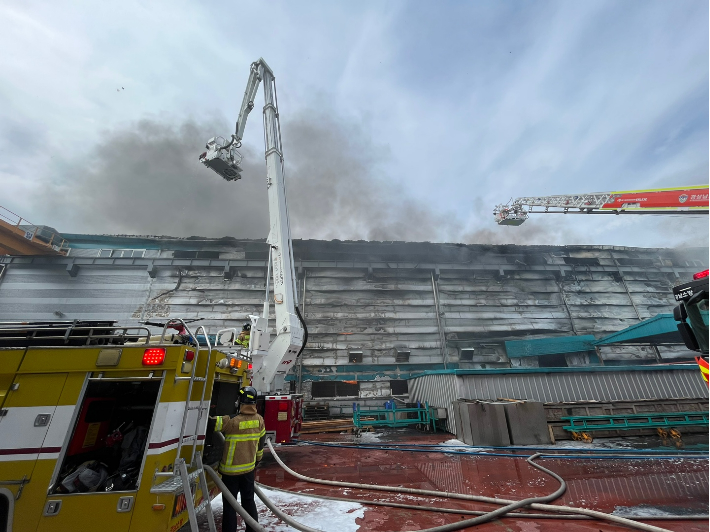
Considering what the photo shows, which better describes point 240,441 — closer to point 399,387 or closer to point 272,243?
point 272,243

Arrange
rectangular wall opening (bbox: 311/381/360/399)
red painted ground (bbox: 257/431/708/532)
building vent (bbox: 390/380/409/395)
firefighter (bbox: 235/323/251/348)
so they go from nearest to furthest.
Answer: red painted ground (bbox: 257/431/708/532) < firefighter (bbox: 235/323/251/348) < rectangular wall opening (bbox: 311/381/360/399) < building vent (bbox: 390/380/409/395)

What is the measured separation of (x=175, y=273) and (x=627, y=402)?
2511 centimetres

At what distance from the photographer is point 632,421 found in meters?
10.9

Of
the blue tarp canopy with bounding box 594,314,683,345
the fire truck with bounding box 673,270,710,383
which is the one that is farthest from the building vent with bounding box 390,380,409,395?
the fire truck with bounding box 673,270,710,383

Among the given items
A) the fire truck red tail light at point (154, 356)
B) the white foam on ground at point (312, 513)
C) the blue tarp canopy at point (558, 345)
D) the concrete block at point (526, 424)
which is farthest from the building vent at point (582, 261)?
the fire truck red tail light at point (154, 356)

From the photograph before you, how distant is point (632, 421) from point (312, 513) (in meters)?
12.1

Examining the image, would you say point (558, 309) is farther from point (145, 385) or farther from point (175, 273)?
point (175, 273)

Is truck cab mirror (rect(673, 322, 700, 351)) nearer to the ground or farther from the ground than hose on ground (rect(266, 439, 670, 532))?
farther from the ground

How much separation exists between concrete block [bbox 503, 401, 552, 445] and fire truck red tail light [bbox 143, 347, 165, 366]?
10.5 metres

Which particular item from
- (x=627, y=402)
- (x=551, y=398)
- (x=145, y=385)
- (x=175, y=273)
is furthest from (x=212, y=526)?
(x=175, y=273)

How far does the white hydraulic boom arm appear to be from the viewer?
9008 mm

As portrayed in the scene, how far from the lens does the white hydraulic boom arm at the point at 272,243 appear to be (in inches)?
355

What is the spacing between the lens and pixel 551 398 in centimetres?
1223

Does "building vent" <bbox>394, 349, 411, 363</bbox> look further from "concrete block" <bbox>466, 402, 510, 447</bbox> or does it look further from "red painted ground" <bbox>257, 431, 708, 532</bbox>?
"red painted ground" <bbox>257, 431, 708, 532</bbox>
